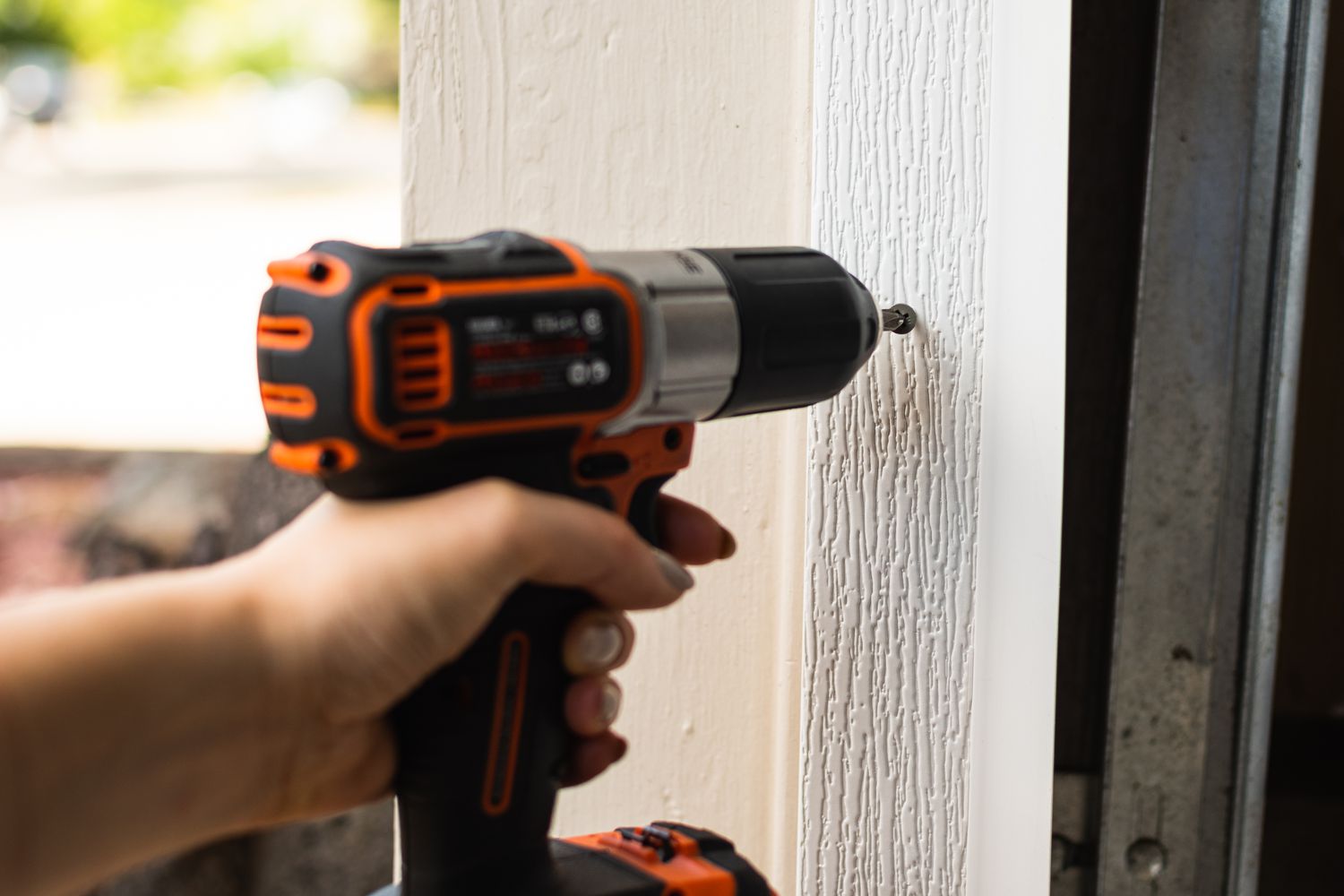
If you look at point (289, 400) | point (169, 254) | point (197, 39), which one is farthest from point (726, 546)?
point (197, 39)

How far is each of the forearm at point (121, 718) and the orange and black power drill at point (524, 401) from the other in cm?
8

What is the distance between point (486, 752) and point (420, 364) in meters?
0.22

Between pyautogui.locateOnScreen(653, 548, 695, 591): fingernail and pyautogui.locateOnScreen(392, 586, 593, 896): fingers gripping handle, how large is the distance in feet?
0.15

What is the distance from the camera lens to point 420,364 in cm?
49

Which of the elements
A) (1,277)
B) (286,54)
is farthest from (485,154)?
(286,54)

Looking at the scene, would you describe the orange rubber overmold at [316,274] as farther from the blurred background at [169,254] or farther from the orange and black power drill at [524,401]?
the blurred background at [169,254]

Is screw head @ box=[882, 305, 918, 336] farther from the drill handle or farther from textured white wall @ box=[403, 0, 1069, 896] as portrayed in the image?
the drill handle

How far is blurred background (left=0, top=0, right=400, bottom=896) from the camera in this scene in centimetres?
172

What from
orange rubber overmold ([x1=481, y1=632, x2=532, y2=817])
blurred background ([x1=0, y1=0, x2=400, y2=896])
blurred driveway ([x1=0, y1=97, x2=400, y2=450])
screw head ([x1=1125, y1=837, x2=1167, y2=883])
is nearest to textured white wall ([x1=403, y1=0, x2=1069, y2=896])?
screw head ([x1=1125, y1=837, x2=1167, y2=883])

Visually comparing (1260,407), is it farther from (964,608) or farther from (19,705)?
(19,705)

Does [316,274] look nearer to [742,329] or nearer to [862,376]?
[742,329]

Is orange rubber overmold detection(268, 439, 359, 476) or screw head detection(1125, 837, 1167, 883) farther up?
orange rubber overmold detection(268, 439, 359, 476)

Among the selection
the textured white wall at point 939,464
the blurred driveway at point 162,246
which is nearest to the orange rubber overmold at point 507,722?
the textured white wall at point 939,464

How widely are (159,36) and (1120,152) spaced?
8.23 meters
